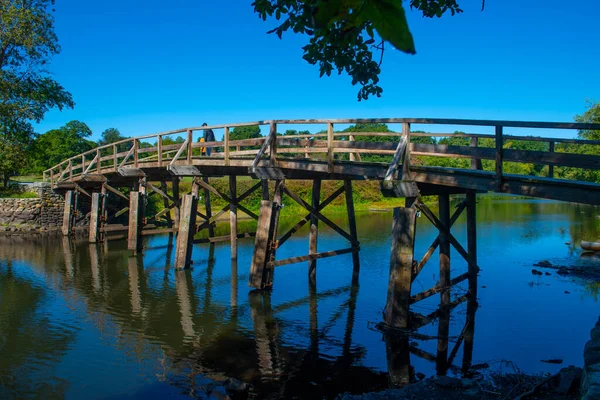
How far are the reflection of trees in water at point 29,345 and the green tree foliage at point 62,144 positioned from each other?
29.2m

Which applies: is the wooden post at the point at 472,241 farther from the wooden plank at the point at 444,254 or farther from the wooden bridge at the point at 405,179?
the wooden plank at the point at 444,254

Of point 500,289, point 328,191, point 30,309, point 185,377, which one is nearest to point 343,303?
point 500,289

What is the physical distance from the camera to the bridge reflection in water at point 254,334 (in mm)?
6949

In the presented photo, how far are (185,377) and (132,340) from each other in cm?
223

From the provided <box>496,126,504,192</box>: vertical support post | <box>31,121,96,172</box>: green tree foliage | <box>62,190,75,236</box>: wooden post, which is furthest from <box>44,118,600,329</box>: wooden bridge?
<box>31,121,96,172</box>: green tree foliage

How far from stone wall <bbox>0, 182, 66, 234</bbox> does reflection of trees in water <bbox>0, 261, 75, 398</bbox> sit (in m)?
14.2

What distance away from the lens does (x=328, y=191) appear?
137 ft

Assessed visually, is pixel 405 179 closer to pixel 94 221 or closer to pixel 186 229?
pixel 186 229

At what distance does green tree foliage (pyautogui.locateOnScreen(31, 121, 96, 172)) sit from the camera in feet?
127

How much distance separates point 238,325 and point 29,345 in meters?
3.67

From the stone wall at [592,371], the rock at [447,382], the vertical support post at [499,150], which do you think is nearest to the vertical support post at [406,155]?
the vertical support post at [499,150]

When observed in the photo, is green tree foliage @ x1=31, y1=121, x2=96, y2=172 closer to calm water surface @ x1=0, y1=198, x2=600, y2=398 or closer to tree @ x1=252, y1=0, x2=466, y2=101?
calm water surface @ x1=0, y1=198, x2=600, y2=398

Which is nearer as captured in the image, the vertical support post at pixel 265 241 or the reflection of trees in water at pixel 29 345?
the reflection of trees in water at pixel 29 345

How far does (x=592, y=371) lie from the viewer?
377 cm
